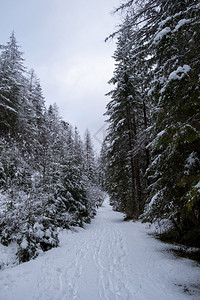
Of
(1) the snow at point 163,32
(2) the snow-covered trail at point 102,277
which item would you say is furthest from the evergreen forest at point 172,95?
(2) the snow-covered trail at point 102,277

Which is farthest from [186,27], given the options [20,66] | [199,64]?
[20,66]

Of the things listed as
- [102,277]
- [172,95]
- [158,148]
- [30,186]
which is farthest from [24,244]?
[172,95]

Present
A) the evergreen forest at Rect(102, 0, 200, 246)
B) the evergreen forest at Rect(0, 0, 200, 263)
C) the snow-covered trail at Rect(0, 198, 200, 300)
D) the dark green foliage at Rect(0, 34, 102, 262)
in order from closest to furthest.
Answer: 1. the snow-covered trail at Rect(0, 198, 200, 300)
2. the evergreen forest at Rect(102, 0, 200, 246)
3. the evergreen forest at Rect(0, 0, 200, 263)
4. the dark green foliage at Rect(0, 34, 102, 262)

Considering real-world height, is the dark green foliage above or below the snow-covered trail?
above

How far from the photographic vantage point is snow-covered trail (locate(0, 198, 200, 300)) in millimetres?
3066

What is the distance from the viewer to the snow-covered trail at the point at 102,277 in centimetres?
307

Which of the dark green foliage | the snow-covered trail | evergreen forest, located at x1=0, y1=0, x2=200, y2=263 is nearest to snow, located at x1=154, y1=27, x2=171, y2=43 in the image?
evergreen forest, located at x1=0, y1=0, x2=200, y2=263

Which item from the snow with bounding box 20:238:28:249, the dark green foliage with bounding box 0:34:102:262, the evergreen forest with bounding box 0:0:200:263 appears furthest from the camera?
the dark green foliage with bounding box 0:34:102:262

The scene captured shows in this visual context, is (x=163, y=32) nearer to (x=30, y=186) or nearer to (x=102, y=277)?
(x=102, y=277)

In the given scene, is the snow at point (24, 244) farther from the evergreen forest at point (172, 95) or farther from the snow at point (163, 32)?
the snow at point (163, 32)

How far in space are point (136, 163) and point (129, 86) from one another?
6.51m

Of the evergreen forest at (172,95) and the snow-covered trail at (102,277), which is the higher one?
the evergreen forest at (172,95)

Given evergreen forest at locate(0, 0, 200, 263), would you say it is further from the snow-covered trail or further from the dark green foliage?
the snow-covered trail

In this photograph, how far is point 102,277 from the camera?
3773 mm
